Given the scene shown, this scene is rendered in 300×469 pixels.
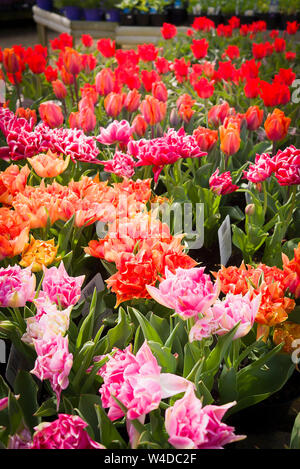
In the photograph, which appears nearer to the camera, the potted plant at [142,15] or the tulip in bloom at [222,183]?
the tulip in bloom at [222,183]

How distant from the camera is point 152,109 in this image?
150 centimetres

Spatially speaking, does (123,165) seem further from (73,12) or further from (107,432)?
(73,12)

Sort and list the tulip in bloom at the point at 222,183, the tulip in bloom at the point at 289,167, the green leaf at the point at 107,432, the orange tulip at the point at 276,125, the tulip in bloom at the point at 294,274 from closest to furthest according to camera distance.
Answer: the green leaf at the point at 107,432 → the tulip in bloom at the point at 294,274 → the tulip in bloom at the point at 289,167 → the tulip in bloom at the point at 222,183 → the orange tulip at the point at 276,125

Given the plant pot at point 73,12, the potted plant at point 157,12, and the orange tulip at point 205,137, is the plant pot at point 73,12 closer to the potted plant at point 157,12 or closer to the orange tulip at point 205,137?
the potted plant at point 157,12

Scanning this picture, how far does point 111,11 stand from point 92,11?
217 millimetres

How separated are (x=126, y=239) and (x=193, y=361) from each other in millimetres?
255

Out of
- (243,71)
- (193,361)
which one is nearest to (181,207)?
(193,361)

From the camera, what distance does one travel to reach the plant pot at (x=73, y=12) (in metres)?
5.62

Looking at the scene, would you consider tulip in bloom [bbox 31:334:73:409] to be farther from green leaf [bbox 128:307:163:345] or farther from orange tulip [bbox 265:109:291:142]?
orange tulip [bbox 265:109:291:142]

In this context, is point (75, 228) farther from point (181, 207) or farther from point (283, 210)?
point (283, 210)

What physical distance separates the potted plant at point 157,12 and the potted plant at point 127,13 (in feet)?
0.65

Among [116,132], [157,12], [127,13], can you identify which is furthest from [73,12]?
[116,132]

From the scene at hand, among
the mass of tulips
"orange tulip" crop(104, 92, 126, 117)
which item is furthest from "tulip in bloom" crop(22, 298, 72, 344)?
"orange tulip" crop(104, 92, 126, 117)

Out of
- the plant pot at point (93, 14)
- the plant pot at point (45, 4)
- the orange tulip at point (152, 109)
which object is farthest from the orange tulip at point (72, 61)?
the plant pot at point (45, 4)
